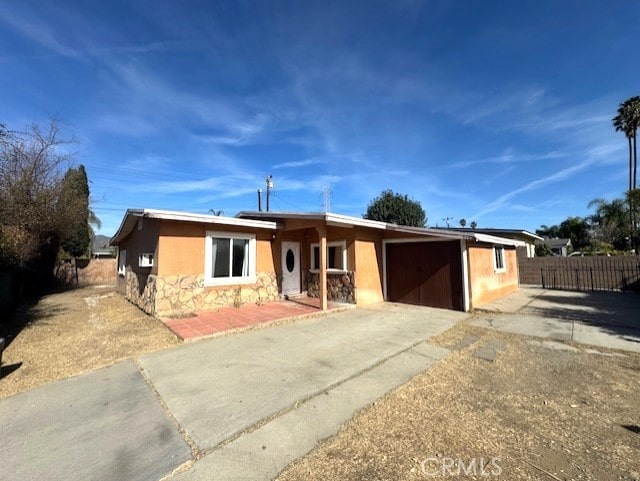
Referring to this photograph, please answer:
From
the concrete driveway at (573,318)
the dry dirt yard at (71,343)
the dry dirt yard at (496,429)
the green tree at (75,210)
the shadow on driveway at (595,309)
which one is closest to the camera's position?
the dry dirt yard at (496,429)

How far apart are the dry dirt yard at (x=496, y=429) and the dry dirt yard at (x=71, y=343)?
448 cm

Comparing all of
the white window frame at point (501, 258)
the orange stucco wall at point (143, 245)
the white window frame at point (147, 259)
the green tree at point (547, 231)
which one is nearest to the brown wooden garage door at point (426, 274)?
the white window frame at point (501, 258)

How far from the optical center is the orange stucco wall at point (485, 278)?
9664 millimetres

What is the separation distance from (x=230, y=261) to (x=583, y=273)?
17812mm

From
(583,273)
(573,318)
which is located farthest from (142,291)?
(583,273)

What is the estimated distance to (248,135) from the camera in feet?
46.6

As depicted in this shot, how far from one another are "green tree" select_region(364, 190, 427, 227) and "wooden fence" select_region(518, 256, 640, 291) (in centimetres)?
1037

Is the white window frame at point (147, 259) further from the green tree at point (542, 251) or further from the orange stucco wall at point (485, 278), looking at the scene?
the green tree at point (542, 251)

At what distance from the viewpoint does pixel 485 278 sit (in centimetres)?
1088

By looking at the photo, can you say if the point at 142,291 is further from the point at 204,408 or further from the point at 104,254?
the point at 104,254

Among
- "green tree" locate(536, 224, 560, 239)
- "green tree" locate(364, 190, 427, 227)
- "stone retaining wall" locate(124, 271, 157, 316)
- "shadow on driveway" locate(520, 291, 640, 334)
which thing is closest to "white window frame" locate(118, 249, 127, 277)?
"stone retaining wall" locate(124, 271, 157, 316)

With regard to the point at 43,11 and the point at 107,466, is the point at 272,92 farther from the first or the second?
the point at 107,466

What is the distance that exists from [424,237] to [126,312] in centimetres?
992


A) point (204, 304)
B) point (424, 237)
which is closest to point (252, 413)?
point (204, 304)
